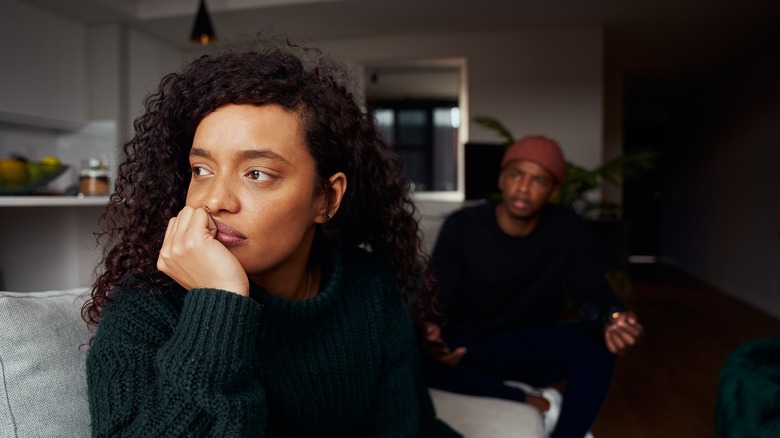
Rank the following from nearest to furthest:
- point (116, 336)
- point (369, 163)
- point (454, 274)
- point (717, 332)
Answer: point (116, 336)
point (369, 163)
point (454, 274)
point (717, 332)

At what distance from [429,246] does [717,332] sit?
307 centimetres

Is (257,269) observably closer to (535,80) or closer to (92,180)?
(92,180)

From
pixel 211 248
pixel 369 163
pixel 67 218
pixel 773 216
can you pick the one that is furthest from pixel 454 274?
pixel 773 216

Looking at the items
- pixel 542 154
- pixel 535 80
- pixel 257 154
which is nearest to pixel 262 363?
pixel 257 154

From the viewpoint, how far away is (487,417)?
1.45 meters

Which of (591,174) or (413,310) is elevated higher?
(591,174)

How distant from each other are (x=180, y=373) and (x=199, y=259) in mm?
146

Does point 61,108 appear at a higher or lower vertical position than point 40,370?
higher

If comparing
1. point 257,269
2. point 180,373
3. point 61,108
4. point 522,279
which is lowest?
point 522,279

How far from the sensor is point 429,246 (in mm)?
2656

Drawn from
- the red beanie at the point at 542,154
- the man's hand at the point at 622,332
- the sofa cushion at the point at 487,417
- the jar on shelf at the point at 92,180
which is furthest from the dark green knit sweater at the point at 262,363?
the jar on shelf at the point at 92,180

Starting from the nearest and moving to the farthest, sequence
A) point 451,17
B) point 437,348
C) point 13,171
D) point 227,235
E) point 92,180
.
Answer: point 227,235, point 437,348, point 13,171, point 92,180, point 451,17

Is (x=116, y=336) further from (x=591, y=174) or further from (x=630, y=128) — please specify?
(x=630, y=128)

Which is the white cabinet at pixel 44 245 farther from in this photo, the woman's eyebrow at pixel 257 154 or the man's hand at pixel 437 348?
the woman's eyebrow at pixel 257 154
